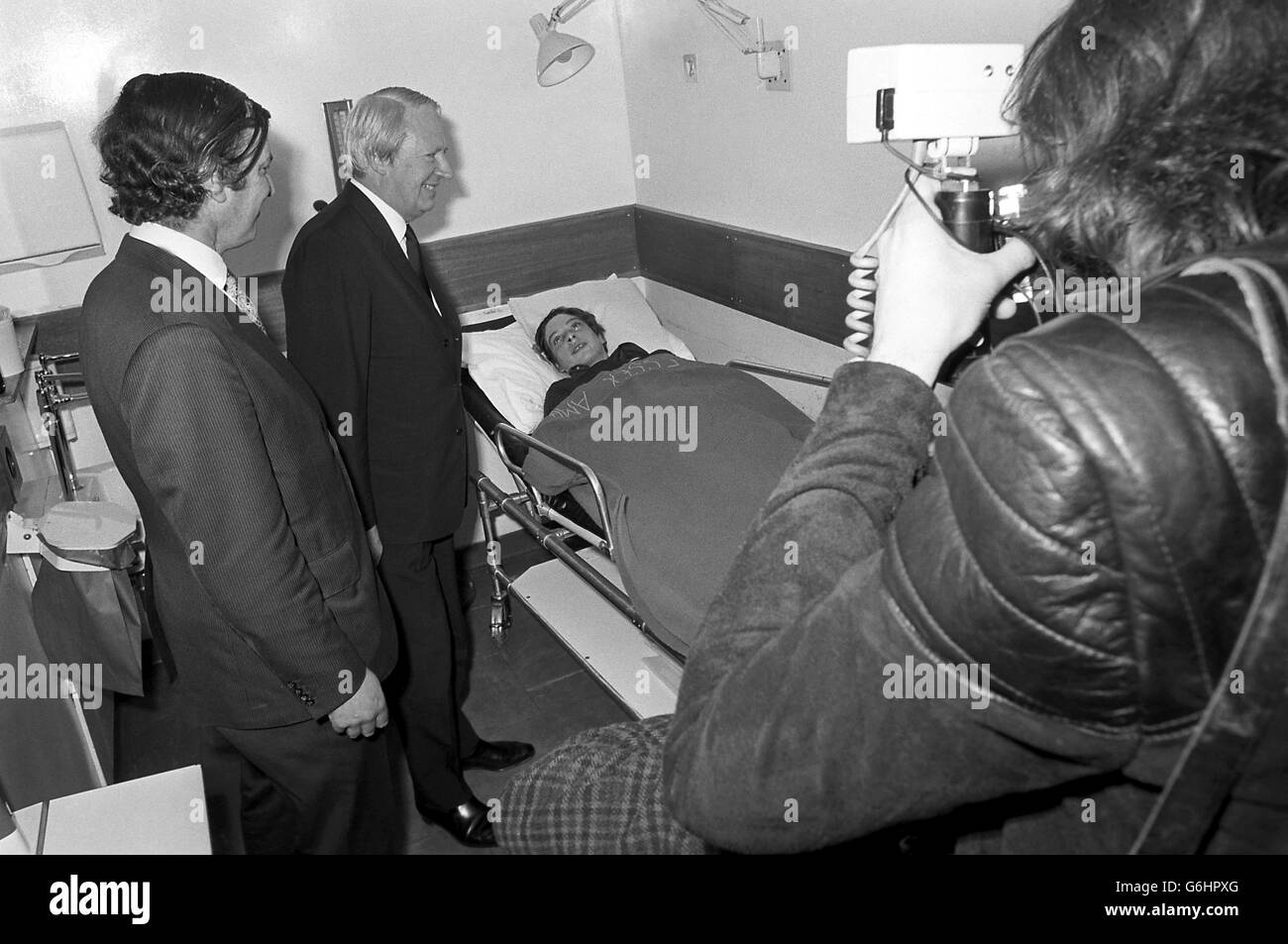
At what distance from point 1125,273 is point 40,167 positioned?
292 cm

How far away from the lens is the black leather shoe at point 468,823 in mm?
2156

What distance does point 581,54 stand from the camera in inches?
112

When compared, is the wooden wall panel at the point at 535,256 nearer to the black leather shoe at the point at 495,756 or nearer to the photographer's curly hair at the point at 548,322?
the photographer's curly hair at the point at 548,322

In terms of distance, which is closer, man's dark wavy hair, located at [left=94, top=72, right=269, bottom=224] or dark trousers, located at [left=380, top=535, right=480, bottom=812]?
man's dark wavy hair, located at [left=94, top=72, right=269, bottom=224]

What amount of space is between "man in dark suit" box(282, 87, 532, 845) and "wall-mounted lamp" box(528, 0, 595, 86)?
0.56 meters

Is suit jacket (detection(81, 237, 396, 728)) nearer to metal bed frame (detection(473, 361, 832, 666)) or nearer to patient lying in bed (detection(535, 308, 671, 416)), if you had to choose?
metal bed frame (detection(473, 361, 832, 666))

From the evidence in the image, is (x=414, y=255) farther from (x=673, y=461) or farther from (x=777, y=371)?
(x=777, y=371)

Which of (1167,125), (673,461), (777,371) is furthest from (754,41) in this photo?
(1167,125)

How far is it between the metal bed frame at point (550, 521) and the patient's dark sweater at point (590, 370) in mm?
286

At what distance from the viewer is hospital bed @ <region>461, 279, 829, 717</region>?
6.81ft

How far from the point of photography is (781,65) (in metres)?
2.56

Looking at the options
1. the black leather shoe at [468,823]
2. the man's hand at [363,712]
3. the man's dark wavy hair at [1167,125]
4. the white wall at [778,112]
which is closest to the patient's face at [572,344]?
the white wall at [778,112]

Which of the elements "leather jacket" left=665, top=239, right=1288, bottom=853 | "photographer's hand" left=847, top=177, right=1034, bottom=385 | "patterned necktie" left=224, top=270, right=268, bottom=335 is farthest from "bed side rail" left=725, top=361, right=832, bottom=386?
"leather jacket" left=665, top=239, right=1288, bottom=853
